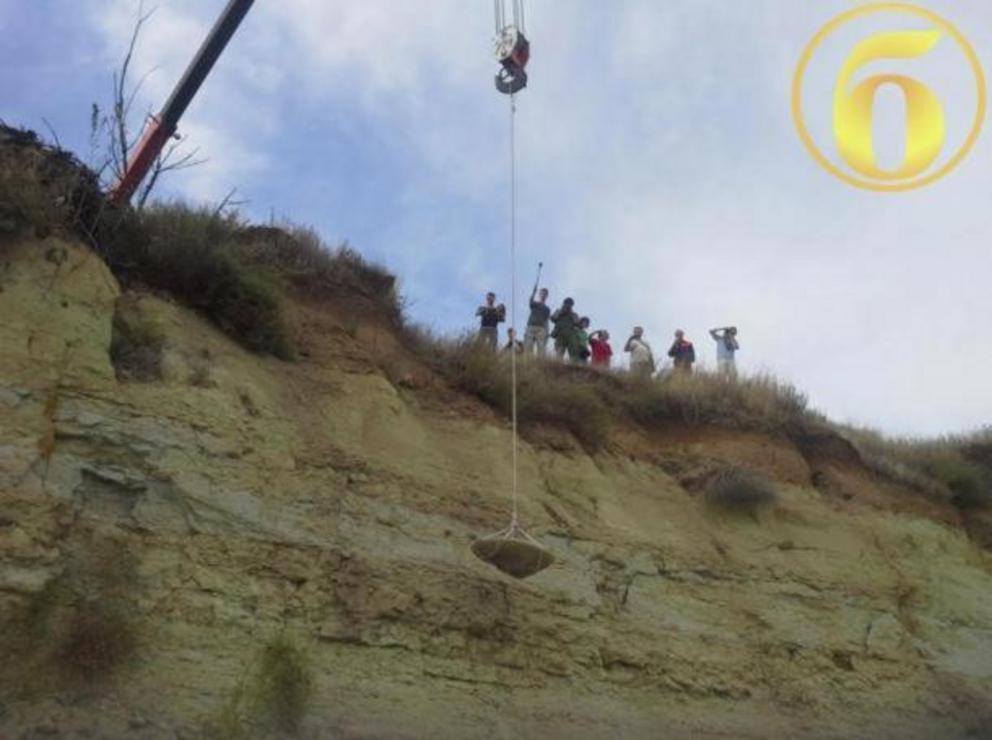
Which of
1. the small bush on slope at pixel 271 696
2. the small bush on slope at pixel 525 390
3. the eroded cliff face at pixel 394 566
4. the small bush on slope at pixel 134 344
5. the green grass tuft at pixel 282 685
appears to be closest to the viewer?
the small bush on slope at pixel 271 696

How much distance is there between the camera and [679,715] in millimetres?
10875

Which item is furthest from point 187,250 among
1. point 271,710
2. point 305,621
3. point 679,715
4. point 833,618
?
point 833,618

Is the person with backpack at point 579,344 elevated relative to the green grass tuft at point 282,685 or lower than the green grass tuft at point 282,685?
elevated

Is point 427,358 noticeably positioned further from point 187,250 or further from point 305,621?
point 305,621

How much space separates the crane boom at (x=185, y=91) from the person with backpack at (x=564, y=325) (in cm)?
653

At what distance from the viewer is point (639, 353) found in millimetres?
18375

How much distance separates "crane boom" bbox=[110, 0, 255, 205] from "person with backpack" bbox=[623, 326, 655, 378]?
22.7 ft

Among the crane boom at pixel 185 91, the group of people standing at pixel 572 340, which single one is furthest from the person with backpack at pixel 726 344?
the crane boom at pixel 185 91

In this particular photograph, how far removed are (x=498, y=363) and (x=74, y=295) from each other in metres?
5.14

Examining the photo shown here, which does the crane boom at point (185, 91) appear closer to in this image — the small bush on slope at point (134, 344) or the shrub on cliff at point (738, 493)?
the small bush on slope at point (134, 344)

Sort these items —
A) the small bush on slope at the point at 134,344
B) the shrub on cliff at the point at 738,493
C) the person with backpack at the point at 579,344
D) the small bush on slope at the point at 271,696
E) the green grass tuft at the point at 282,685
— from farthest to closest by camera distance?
the person with backpack at the point at 579,344 → the shrub on cliff at the point at 738,493 → the small bush on slope at the point at 134,344 → the green grass tuft at the point at 282,685 → the small bush on slope at the point at 271,696

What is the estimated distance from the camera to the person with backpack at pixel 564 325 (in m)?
18.3

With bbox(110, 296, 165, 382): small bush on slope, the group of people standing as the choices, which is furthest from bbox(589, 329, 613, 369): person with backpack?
bbox(110, 296, 165, 382): small bush on slope

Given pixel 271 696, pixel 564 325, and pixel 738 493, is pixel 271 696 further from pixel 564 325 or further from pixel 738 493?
pixel 564 325
